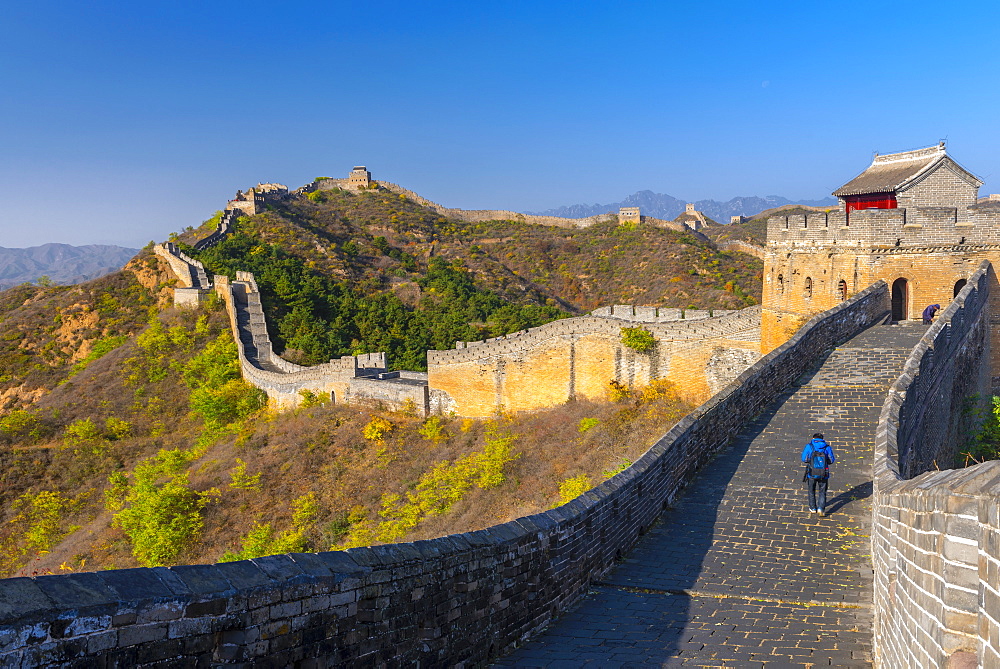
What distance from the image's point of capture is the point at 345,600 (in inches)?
152

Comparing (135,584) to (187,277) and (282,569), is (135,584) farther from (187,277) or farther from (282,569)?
(187,277)

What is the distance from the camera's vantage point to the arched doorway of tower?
15430 mm

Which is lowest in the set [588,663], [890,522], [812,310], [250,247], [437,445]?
[437,445]

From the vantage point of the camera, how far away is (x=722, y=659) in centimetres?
494


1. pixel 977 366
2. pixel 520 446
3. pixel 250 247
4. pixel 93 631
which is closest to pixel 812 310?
pixel 977 366

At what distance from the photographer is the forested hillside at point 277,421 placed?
64.1ft

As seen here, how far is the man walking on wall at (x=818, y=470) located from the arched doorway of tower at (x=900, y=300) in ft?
31.7

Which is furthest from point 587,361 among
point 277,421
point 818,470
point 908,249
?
point 818,470

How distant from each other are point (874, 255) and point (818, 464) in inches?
384

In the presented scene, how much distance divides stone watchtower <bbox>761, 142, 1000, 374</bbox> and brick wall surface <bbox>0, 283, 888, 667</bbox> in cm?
1055

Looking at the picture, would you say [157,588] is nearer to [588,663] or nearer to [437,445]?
[588,663]

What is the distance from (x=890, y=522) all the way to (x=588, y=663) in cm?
218

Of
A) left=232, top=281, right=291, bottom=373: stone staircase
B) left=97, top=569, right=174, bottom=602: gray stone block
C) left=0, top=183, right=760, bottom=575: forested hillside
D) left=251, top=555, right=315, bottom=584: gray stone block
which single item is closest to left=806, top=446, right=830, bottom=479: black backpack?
left=251, top=555, right=315, bottom=584: gray stone block

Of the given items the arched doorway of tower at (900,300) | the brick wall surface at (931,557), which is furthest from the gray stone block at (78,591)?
the arched doorway of tower at (900,300)
